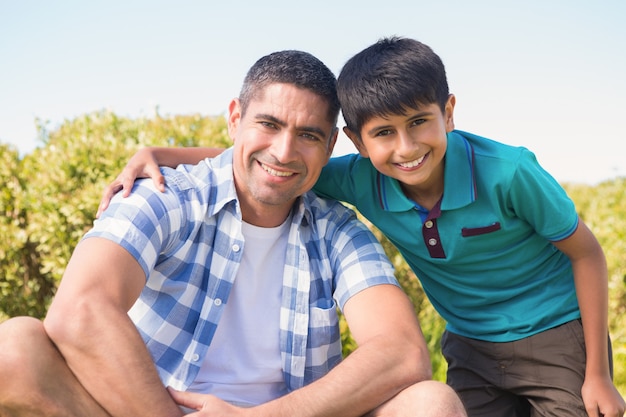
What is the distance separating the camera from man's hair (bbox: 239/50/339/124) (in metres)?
2.82

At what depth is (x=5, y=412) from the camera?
2.28 m

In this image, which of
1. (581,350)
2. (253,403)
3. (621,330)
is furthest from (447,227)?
(621,330)

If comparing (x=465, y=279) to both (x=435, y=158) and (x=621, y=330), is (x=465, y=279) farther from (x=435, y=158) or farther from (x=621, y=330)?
(x=621, y=330)

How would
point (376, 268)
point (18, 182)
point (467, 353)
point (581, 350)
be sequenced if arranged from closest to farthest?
point (376, 268) < point (581, 350) < point (467, 353) < point (18, 182)

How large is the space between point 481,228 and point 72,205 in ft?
10.1

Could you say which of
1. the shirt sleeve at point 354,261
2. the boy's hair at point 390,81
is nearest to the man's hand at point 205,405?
the shirt sleeve at point 354,261

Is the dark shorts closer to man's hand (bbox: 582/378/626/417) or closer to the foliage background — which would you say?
man's hand (bbox: 582/378/626/417)

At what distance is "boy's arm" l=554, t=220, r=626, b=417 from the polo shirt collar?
1.48ft

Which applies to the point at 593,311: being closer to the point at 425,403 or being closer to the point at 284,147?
the point at 425,403

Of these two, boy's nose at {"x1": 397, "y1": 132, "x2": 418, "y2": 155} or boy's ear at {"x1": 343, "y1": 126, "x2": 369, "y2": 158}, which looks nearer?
boy's nose at {"x1": 397, "y1": 132, "x2": 418, "y2": 155}

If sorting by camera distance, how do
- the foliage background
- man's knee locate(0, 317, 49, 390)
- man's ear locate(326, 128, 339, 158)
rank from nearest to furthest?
man's knee locate(0, 317, 49, 390) < man's ear locate(326, 128, 339, 158) < the foliage background

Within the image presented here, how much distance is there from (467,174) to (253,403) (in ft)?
4.23

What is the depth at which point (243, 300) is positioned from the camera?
2803mm

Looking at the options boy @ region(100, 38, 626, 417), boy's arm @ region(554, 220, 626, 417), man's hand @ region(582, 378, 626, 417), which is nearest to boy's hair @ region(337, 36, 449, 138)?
boy @ region(100, 38, 626, 417)
